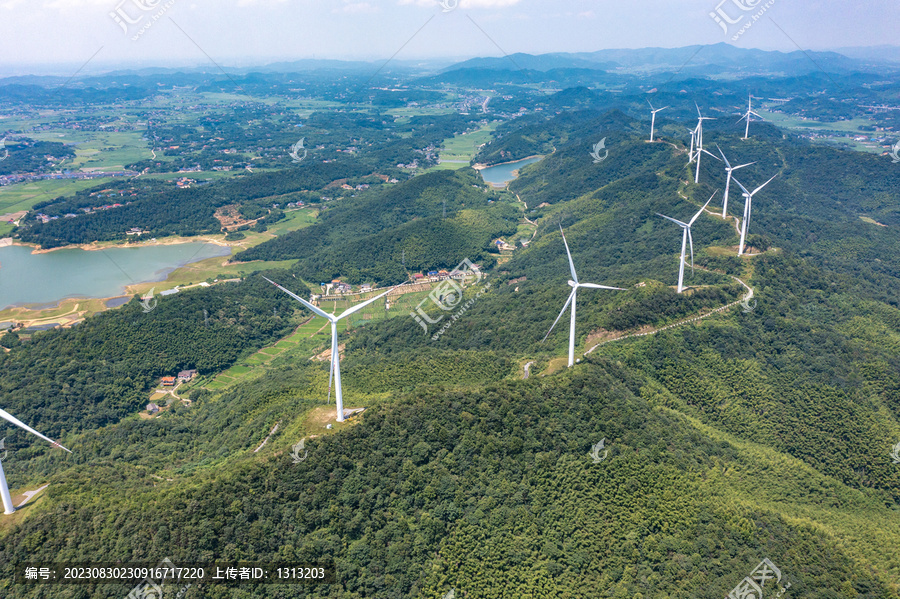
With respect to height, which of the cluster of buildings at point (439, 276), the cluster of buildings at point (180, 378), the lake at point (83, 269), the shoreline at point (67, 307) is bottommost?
the cluster of buildings at point (180, 378)

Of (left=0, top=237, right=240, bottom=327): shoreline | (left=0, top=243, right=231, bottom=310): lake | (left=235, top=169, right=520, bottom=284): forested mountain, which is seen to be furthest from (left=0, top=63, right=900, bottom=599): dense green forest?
(left=0, top=243, right=231, bottom=310): lake

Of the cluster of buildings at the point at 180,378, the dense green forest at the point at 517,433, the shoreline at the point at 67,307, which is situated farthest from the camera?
the shoreline at the point at 67,307

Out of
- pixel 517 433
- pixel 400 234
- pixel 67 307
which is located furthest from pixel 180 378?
pixel 400 234

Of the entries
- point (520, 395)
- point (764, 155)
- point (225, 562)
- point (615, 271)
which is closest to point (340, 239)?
point (615, 271)

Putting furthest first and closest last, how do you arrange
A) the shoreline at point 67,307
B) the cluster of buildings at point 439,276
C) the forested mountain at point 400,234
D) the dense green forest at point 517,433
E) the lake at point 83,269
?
1. the forested mountain at point 400,234
2. the cluster of buildings at point 439,276
3. the lake at point 83,269
4. the shoreline at point 67,307
5. the dense green forest at point 517,433

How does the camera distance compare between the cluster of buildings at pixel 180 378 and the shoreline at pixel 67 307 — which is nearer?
the cluster of buildings at pixel 180 378

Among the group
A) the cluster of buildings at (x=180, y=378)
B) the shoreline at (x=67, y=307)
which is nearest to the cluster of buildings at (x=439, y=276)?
the shoreline at (x=67, y=307)

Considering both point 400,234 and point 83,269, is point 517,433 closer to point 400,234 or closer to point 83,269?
point 400,234

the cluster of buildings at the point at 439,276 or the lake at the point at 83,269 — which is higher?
the lake at the point at 83,269

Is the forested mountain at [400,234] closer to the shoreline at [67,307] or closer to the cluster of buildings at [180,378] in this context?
the shoreline at [67,307]
